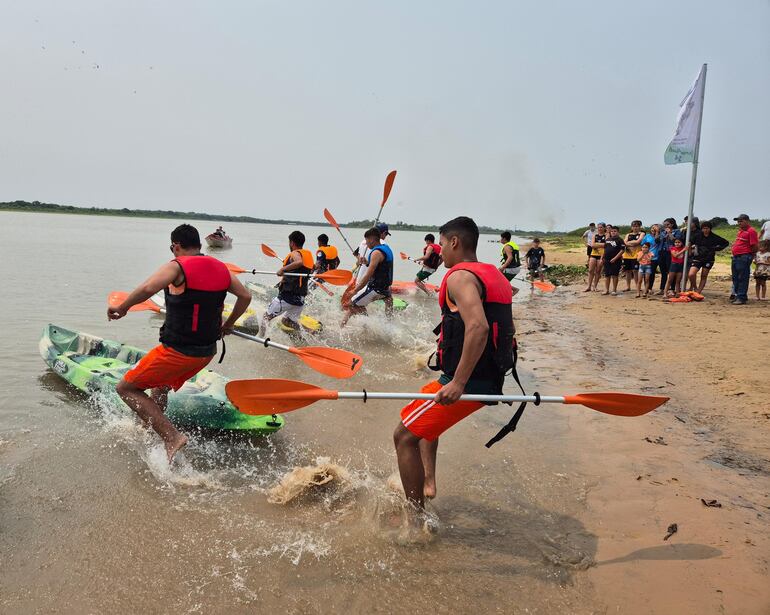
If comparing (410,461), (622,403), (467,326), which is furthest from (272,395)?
(622,403)

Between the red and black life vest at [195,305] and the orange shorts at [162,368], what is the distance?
0.20 feet

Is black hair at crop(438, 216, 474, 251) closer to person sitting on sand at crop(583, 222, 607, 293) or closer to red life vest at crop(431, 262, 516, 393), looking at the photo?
red life vest at crop(431, 262, 516, 393)

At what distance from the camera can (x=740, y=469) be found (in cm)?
406

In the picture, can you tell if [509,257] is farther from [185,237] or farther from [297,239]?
[185,237]

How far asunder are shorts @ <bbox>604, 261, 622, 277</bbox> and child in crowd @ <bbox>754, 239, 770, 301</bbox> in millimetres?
3304

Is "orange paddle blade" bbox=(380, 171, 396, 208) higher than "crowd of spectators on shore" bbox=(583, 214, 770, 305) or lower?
higher

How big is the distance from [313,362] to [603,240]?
12.4m

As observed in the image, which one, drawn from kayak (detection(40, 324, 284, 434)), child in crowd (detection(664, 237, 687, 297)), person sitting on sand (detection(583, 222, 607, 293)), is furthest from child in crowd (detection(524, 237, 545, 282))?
kayak (detection(40, 324, 284, 434))

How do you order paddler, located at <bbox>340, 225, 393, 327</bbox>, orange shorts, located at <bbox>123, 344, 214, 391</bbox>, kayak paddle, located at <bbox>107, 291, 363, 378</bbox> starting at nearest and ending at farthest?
orange shorts, located at <bbox>123, 344, 214, 391</bbox> → kayak paddle, located at <bbox>107, 291, 363, 378</bbox> → paddler, located at <bbox>340, 225, 393, 327</bbox>

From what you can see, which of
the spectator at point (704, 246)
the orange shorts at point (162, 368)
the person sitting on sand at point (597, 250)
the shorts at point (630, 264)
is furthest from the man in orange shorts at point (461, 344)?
the person sitting on sand at point (597, 250)

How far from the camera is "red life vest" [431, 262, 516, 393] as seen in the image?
3.03m

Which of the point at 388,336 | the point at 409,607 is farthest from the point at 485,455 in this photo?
the point at 388,336

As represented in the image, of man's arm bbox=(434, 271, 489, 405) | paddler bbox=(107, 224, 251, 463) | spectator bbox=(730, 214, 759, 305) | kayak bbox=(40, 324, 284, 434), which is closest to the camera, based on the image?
man's arm bbox=(434, 271, 489, 405)

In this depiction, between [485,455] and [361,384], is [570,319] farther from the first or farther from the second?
[485,455]
